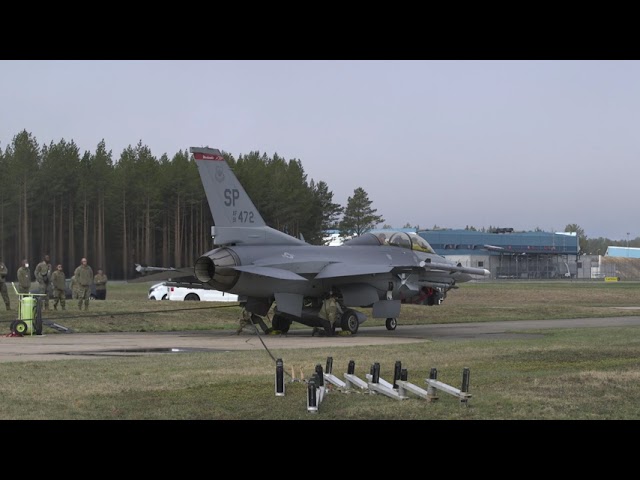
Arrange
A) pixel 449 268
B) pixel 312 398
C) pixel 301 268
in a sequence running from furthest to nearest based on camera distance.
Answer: pixel 449 268, pixel 301 268, pixel 312 398

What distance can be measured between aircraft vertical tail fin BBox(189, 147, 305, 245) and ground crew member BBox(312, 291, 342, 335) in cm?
279

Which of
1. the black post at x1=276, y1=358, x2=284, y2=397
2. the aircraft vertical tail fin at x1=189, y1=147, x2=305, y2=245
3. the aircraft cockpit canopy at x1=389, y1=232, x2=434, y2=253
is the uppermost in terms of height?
the aircraft vertical tail fin at x1=189, y1=147, x2=305, y2=245

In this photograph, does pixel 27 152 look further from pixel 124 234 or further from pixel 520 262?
pixel 520 262

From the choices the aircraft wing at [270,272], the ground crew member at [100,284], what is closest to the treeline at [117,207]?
the ground crew member at [100,284]

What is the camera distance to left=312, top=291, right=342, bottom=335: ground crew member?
2689 centimetres

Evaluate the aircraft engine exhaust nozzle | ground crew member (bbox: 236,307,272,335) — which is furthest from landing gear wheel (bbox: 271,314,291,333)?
the aircraft engine exhaust nozzle

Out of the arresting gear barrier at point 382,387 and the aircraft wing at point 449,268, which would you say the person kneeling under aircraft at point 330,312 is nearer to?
the aircraft wing at point 449,268

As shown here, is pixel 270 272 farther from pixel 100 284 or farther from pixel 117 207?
pixel 117 207

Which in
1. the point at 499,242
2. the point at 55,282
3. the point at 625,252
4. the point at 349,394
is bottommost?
the point at 349,394

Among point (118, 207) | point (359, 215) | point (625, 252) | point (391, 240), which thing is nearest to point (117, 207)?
point (118, 207)

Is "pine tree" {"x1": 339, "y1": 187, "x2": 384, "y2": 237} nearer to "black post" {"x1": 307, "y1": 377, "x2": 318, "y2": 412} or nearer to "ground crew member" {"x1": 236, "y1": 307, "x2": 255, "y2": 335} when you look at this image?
"ground crew member" {"x1": 236, "y1": 307, "x2": 255, "y2": 335}

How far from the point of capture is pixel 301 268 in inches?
1030

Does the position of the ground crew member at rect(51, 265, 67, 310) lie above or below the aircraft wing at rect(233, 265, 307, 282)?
below

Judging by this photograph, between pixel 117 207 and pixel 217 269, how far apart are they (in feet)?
148
